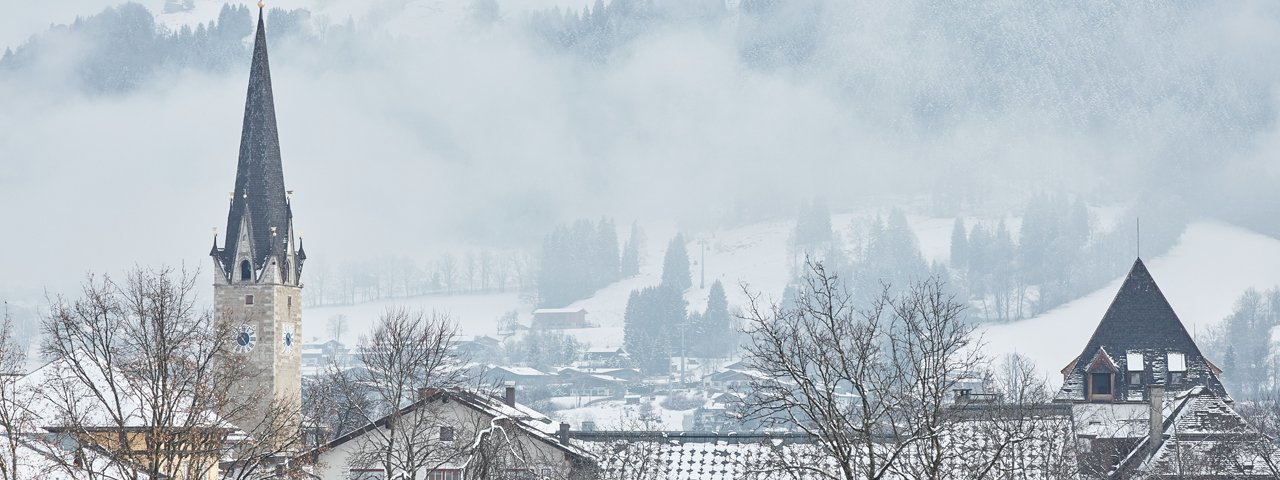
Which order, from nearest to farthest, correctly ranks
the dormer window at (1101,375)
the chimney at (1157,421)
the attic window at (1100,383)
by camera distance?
the chimney at (1157,421) < the attic window at (1100,383) < the dormer window at (1101,375)

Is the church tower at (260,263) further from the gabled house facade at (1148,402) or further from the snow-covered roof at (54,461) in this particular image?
the snow-covered roof at (54,461)

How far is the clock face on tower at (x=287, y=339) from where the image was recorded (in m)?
118

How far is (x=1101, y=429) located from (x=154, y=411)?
45962 millimetres

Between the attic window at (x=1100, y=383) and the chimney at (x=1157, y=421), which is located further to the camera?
the attic window at (x=1100, y=383)

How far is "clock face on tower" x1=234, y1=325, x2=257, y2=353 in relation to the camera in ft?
377

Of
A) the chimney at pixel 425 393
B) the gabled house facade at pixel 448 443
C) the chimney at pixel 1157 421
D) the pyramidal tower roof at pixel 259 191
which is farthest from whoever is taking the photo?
the pyramidal tower roof at pixel 259 191

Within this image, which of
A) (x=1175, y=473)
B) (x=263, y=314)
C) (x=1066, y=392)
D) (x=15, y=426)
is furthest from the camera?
(x=263, y=314)

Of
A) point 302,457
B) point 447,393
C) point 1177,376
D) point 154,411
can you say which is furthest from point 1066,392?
point 154,411

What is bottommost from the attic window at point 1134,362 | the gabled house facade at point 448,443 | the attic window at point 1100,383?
the gabled house facade at point 448,443

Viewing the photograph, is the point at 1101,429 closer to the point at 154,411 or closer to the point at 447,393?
the point at 447,393

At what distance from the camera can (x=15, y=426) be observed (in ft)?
158

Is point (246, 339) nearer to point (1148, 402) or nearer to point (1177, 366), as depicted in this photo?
point (1177, 366)

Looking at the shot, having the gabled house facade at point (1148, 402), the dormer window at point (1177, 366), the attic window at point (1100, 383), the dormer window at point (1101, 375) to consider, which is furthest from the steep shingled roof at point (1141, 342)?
the attic window at point (1100, 383)

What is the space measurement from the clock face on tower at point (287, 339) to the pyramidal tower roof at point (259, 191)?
14.9ft
